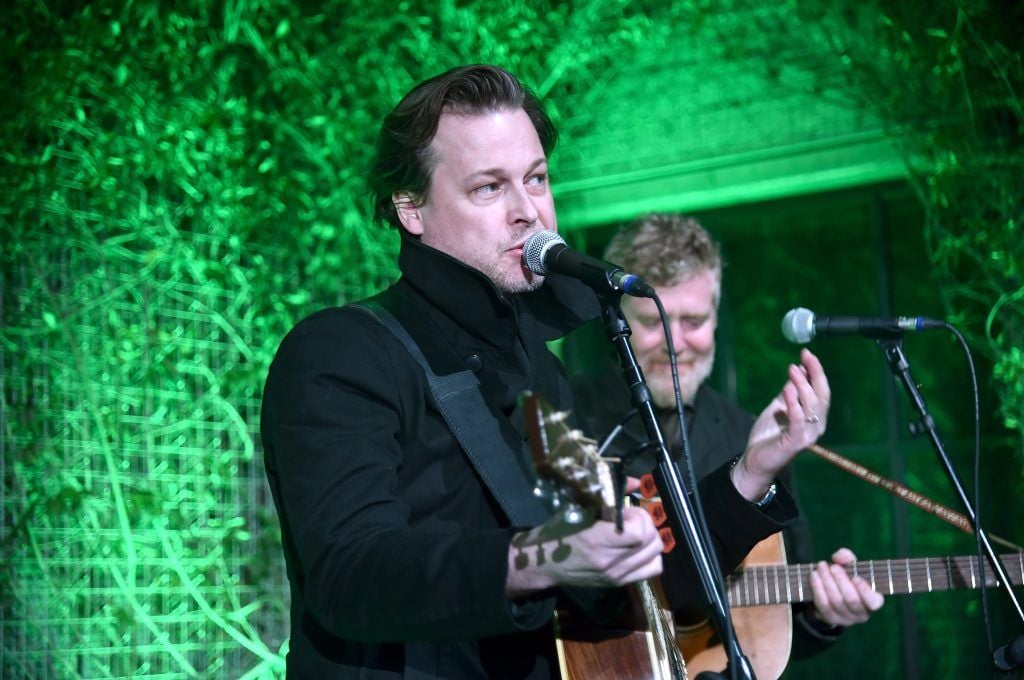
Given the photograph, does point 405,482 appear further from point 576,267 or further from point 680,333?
point 680,333

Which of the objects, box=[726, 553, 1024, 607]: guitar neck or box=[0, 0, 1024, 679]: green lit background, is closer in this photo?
box=[726, 553, 1024, 607]: guitar neck

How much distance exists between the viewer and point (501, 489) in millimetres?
2215

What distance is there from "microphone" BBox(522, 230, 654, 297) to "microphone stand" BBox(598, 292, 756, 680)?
1.7 inches

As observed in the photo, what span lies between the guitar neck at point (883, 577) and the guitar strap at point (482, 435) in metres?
1.28

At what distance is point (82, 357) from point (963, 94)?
340 centimetres

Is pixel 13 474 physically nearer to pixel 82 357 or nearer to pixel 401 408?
pixel 82 357

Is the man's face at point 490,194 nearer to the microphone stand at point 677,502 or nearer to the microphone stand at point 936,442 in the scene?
the microphone stand at point 677,502

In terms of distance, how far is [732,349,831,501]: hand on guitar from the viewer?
2.31 m

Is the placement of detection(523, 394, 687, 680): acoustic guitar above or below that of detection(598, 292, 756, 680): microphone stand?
below

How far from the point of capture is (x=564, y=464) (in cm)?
151

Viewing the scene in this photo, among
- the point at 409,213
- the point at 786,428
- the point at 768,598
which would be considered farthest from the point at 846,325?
the point at 768,598

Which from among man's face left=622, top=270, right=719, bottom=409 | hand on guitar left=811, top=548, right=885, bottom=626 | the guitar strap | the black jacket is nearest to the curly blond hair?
man's face left=622, top=270, right=719, bottom=409

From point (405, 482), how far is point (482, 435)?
7.1 inches

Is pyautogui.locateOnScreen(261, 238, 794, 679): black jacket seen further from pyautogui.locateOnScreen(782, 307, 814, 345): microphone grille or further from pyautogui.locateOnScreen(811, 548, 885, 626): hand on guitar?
pyautogui.locateOnScreen(811, 548, 885, 626): hand on guitar
